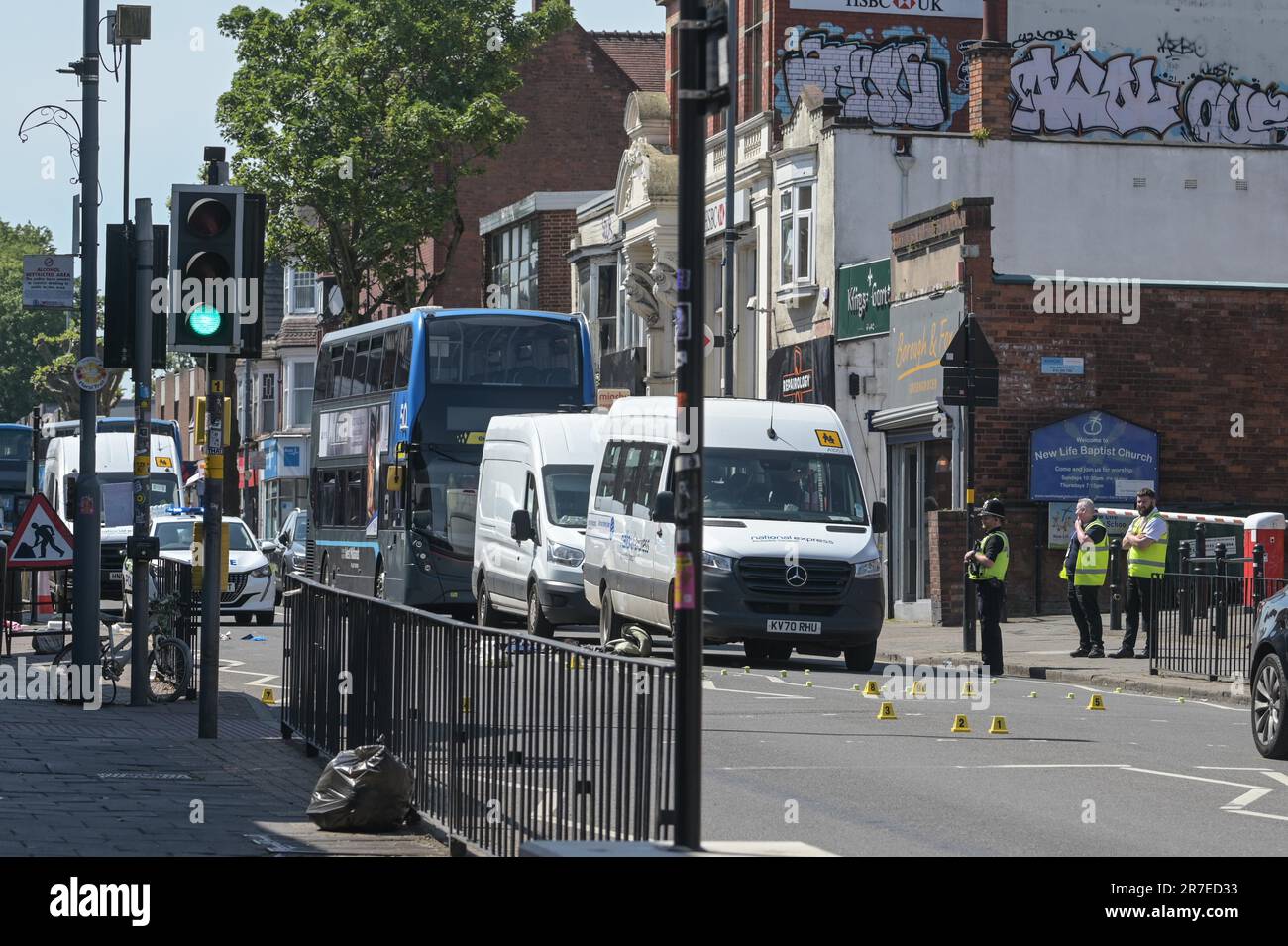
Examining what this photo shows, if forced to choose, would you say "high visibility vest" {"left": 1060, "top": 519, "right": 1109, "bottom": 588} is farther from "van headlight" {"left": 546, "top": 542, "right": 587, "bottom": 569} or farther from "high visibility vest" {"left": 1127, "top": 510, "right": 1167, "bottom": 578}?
"van headlight" {"left": 546, "top": 542, "right": 587, "bottom": 569}

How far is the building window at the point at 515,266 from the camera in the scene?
60281 millimetres

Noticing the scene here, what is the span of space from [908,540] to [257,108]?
21269mm

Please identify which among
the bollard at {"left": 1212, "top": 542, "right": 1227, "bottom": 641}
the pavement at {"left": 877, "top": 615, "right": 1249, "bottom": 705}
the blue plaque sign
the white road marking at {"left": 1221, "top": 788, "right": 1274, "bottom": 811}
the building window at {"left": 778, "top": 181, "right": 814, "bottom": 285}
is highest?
the building window at {"left": 778, "top": 181, "right": 814, "bottom": 285}

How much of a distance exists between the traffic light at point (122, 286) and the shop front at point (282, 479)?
59.1 meters

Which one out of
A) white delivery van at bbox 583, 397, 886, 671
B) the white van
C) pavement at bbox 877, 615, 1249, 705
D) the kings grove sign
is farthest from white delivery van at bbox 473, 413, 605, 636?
the white van

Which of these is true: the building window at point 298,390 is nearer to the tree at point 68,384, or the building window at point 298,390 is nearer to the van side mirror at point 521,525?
the tree at point 68,384

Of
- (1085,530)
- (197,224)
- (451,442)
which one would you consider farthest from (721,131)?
(197,224)

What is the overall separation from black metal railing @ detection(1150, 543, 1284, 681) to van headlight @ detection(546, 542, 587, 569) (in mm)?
7252

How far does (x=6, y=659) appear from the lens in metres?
23.1

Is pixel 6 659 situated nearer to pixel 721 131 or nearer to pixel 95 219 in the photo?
pixel 95 219

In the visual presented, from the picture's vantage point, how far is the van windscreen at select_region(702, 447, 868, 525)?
2264cm

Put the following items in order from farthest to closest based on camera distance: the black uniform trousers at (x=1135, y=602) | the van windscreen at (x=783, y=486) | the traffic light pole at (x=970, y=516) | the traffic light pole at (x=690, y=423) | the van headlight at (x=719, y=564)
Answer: the traffic light pole at (x=970, y=516)
the black uniform trousers at (x=1135, y=602)
the van windscreen at (x=783, y=486)
the van headlight at (x=719, y=564)
the traffic light pole at (x=690, y=423)

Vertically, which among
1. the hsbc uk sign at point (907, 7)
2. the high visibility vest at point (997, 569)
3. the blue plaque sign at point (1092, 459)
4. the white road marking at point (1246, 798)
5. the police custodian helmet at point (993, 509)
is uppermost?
the hsbc uk sign at point (907, 7)

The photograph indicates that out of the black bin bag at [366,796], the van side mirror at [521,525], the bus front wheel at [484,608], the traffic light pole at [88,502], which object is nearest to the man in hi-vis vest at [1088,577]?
the van side mirror at [521,525]
